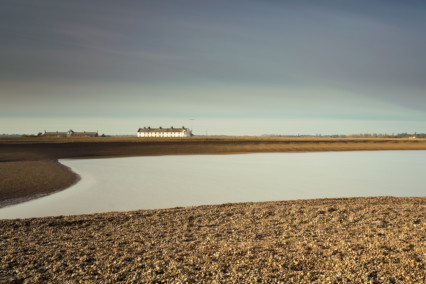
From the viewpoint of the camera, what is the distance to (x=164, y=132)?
17012 centimetres

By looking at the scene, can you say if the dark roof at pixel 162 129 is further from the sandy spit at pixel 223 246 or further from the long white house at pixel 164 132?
the sandy spit at pixel 223 246

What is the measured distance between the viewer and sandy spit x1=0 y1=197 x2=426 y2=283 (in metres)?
7.08

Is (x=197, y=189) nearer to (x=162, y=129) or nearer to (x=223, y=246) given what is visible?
(x=223, y=246)

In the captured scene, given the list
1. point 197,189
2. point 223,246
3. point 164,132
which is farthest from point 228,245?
point 164,132

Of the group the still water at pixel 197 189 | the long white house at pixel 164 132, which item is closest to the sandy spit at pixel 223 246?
the still water at pixel 197 189

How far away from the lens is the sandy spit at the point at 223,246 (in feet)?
23.2

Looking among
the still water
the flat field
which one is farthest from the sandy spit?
the still water

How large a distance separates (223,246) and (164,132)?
163 m

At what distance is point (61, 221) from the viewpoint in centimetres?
1155

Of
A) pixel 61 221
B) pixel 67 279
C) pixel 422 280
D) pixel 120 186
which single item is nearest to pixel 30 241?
pixel 61 221

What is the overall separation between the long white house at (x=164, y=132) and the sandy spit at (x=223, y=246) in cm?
15305

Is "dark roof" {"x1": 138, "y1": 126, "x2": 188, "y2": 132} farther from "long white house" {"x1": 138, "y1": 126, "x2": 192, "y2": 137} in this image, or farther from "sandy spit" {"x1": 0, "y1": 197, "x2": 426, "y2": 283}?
"sandy spit" {"x1": 0, "y1": 197, "x2": 426, "y2": 283}

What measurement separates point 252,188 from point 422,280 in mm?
13413

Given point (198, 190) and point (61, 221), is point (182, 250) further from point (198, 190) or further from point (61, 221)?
point (198, 190)
